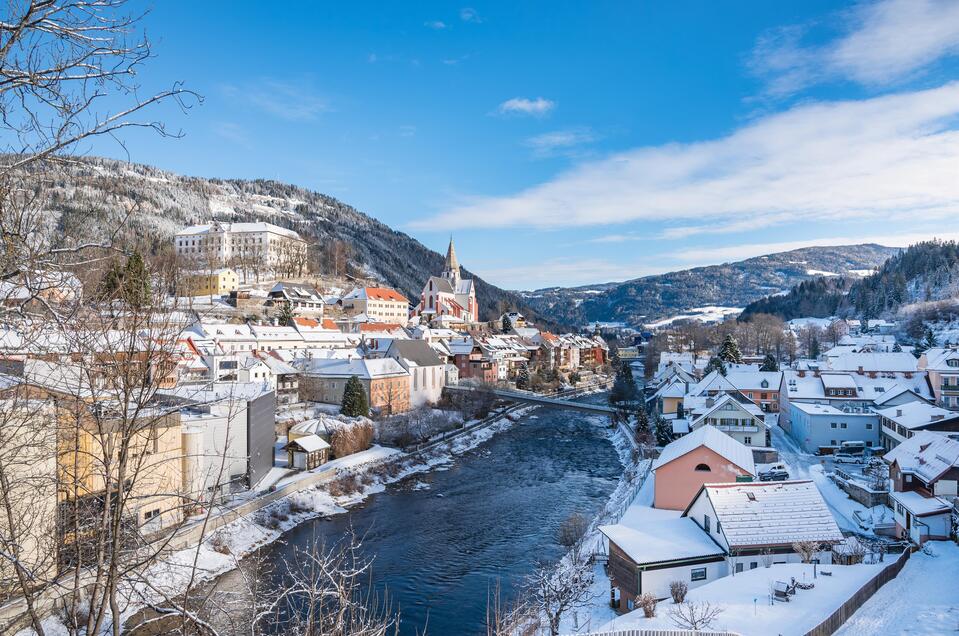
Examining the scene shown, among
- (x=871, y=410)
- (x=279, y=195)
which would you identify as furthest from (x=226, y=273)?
(x=279, y=195)

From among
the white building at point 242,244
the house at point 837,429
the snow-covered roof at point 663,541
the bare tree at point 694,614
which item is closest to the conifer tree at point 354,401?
the snow-covered roof at point 663,541

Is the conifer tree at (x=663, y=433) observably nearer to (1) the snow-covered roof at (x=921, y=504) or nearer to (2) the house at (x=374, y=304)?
(1) the snow-covered roof at (x=921, y=504)

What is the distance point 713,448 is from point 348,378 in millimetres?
19135

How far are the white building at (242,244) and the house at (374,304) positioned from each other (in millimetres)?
14580

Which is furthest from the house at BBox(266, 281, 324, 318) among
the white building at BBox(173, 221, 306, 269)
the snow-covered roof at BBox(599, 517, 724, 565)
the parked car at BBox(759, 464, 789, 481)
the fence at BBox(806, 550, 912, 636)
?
the fence at BBox(806, 550, 912, 636)

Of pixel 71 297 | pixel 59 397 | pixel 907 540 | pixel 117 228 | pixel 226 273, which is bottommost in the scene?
pixel 907 540

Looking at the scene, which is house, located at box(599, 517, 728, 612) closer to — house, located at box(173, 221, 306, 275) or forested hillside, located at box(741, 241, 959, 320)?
house, located at box(173, 221, 306, 275)

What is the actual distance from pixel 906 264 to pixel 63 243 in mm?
118681

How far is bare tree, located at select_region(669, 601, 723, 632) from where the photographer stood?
8.89 m

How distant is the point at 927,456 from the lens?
1698 centimetres

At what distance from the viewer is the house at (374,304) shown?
6169 centimetres

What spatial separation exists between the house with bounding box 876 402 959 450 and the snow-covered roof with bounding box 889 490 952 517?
6.70m

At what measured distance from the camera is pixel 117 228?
2.53 meters

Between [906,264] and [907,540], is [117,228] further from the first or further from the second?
[906,264]
